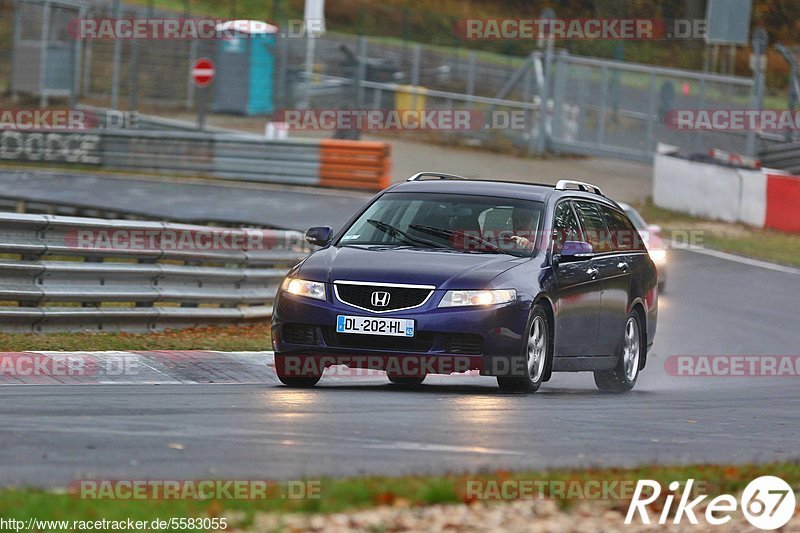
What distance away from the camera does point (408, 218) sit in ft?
37.3

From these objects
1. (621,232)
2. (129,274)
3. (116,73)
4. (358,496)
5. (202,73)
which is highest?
(202,73)

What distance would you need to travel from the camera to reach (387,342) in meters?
10.3

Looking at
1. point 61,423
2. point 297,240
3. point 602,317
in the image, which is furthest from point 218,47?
point 61,423

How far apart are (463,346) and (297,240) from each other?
743 centimetres

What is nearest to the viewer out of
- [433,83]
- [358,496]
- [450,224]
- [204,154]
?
[358,496]

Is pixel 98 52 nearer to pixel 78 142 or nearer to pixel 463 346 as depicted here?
pixel 78 142

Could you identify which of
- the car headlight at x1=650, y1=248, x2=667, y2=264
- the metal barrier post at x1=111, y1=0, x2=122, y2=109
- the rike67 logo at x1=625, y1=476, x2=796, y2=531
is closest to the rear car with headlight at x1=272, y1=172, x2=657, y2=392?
the rike67 logo at x1=625, y1=476, x2=796, y2=531

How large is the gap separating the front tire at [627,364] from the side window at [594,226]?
0.69 m

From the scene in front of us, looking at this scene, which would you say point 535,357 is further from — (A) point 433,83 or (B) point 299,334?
(A) point 433,83

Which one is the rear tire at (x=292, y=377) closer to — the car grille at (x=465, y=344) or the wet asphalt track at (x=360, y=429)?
the wet asphalt track at (x=360, y=429)

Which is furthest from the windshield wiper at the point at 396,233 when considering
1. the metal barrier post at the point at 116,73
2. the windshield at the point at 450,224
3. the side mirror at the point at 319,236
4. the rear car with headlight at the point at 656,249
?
the metal barrier post at the point at 116,73

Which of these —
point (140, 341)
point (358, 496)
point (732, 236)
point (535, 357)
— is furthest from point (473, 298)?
point (732, 236)

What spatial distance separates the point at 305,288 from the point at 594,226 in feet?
9.88

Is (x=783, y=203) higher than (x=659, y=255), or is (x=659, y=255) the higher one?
(x=783, y=203)
